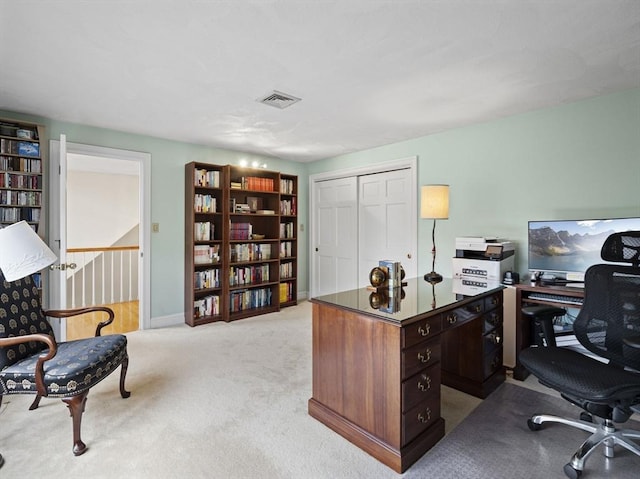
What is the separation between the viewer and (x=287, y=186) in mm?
5203

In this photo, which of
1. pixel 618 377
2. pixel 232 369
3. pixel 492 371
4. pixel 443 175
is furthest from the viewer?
pixel 443 175

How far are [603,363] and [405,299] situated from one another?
3.63 ft

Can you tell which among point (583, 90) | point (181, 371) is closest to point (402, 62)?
point (583, 90)

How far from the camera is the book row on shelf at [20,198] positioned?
9.66 ft

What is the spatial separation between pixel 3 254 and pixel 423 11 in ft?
8.57

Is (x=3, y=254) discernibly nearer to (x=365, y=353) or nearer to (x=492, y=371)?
(x=365, y=353)

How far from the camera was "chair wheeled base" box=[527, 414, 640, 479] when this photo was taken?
1.59 m

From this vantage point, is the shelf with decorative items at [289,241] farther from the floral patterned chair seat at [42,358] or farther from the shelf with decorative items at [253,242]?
the floral patterned chair seat at [42,358]

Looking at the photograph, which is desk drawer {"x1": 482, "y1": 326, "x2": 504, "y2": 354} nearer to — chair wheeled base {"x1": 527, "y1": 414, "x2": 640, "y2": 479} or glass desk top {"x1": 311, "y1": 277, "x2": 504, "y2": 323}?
glass desk top {"x1": 311, "y1": 277, "x2": 504, "y2": 323}

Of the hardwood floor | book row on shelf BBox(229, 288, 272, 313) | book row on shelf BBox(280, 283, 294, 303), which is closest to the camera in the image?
the hardwood floor

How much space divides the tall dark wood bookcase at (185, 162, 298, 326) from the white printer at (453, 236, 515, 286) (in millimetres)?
2656

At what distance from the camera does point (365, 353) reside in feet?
5.88

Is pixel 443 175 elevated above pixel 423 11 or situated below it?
below

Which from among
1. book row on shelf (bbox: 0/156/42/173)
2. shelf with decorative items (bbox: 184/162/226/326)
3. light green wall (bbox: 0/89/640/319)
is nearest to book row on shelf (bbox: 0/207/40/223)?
book row on shelf (bbox: 0/156/42/173)
